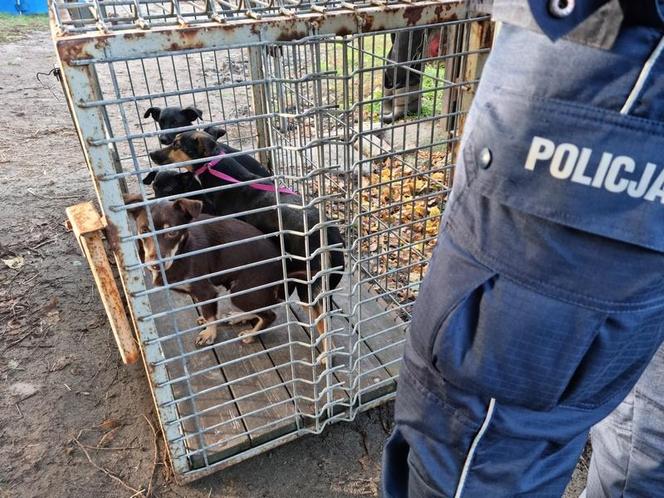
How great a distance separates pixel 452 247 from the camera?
97 centimetres

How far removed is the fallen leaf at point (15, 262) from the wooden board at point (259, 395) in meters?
1.91

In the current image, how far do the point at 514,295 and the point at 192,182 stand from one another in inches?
97.4

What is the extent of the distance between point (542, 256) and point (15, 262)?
12.7ft

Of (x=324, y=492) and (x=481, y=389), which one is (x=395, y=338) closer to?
(x=324, y=492)

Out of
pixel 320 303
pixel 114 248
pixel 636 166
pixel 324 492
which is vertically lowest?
pixel 324 492

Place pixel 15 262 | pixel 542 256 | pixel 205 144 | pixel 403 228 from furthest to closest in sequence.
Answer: pixel 15 262, pixel 403 228, pixel 205 144, pixel 542 256

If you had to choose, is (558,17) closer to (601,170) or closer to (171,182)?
(601,170)

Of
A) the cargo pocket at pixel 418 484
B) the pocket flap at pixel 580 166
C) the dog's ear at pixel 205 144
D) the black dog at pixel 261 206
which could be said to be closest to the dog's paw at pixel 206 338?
the black dog at pixel 261 206

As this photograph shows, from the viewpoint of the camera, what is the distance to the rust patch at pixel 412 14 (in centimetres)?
172

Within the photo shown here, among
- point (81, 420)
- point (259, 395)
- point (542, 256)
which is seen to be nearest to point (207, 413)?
point (259, 395)

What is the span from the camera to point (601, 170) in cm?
83

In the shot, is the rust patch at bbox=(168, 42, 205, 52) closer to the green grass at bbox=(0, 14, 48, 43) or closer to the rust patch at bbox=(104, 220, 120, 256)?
the rust patch at bbox=(104, 220, 120, 256)

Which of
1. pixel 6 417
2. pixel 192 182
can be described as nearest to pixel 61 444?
pixel 6 417

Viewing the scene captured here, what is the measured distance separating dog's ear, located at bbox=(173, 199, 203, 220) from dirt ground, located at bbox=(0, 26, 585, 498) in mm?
1014
